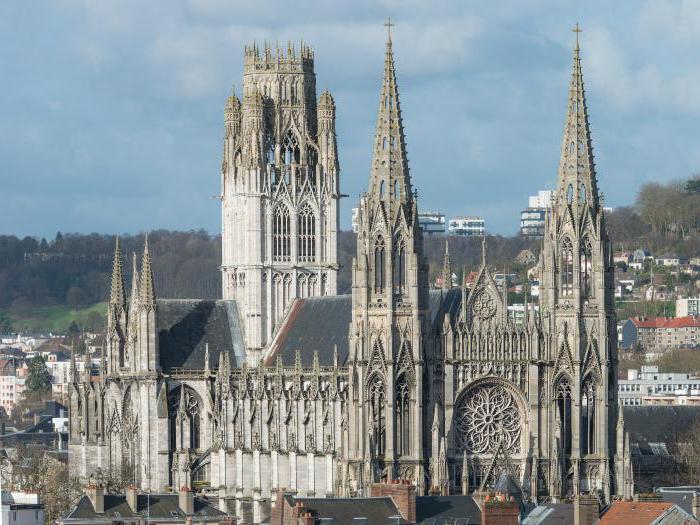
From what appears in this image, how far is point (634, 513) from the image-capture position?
348ft

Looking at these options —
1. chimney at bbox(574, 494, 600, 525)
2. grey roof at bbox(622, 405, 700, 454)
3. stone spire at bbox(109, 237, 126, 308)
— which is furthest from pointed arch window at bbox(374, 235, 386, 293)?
grey roof at bbox(622, 405, 700, 454)

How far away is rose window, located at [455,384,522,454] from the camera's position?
460 feet

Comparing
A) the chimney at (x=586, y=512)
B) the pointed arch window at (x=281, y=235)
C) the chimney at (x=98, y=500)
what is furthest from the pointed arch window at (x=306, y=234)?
the chimney at (x=586, y=512)

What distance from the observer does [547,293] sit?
140 meters

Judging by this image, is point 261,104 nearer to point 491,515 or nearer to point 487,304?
point 487,304

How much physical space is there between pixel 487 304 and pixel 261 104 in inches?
809

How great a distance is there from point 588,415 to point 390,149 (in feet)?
46.6

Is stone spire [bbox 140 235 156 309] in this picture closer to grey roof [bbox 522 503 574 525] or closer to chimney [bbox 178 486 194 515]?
chimney [bbox 178 486 194 515]

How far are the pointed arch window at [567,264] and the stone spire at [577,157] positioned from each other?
1.92m

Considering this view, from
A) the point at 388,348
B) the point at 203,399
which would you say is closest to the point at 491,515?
the point at 388,348

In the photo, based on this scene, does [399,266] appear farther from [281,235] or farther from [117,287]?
[117,287]

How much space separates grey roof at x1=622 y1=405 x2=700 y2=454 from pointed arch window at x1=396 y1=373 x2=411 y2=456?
32754mm

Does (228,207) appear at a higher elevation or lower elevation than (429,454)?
higher

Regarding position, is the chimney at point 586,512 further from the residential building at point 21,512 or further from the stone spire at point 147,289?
the stone spire at point 147,289
